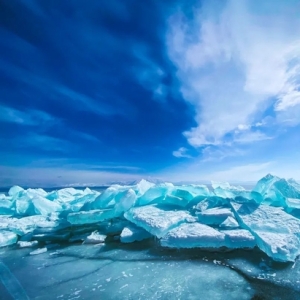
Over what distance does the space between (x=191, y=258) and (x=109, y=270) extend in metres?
0.97

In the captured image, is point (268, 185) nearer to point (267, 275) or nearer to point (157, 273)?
point (267, 275)

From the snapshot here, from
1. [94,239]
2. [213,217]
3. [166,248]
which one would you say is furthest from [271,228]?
[94,239]

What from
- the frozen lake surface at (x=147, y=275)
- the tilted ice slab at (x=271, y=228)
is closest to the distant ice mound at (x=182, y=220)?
the tilted ice slab at (x=271, y=228)

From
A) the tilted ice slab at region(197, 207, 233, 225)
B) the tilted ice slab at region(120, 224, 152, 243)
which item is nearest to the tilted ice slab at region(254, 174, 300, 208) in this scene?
the tilted ice slab at region(197, 207, 233, 225)

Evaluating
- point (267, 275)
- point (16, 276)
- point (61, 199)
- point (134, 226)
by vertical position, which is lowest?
point (16, 276)

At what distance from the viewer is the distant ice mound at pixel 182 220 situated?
2557mm

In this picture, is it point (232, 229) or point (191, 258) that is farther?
point (232, 229)

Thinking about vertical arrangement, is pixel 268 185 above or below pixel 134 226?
above

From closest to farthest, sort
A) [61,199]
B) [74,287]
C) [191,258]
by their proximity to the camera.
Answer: [74,287]
[191,258]
[61,199]

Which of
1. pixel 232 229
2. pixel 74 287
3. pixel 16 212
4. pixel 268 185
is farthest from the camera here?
pixel 16 212

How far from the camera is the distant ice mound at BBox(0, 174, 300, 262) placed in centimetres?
256

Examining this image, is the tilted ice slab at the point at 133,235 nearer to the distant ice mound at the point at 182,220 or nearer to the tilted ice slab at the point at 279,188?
the distant ice mound at the point at 182,220

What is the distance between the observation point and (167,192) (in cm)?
435

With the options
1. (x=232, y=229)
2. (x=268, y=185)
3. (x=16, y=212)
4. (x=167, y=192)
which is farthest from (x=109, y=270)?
(x=16, y=212)
